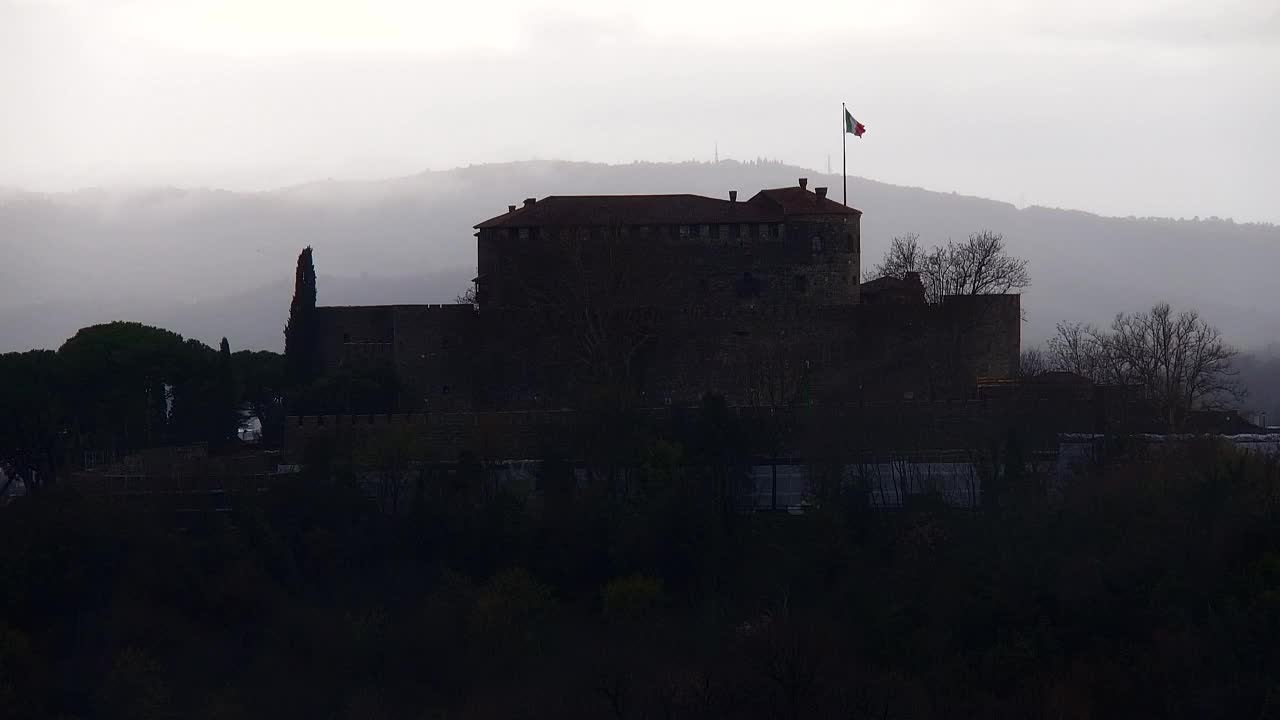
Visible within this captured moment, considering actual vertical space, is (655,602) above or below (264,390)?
below

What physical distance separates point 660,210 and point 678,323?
315cm

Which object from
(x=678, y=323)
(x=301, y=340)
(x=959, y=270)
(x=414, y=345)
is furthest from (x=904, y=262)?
(x=301, y=340)

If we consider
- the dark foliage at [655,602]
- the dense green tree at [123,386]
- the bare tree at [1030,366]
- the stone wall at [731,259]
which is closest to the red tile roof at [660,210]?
the stone wall at [731,259]

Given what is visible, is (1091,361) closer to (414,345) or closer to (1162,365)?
(1162,365)

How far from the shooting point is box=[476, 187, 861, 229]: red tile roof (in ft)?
131

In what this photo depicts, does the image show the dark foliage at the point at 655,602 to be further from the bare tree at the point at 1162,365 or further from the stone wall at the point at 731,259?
the stone wall at the point at 731,259

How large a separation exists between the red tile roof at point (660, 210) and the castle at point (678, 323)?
0.07 metres

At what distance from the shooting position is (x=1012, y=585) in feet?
98.8

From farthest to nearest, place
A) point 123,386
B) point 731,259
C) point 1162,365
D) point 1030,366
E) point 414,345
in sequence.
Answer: point 1030,366 → point 731,259 → point 1162,365 → point 123,386 → point 414,345

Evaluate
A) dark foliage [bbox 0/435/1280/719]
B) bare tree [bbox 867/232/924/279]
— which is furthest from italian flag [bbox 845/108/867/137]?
dark foliage [bbox 0/435/1280/719]

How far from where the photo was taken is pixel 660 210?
Answer: 134 feet

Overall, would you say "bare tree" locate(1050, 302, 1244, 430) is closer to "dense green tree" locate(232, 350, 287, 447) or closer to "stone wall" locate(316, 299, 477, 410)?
"stone wall" locate(316, 299, 477, 410)

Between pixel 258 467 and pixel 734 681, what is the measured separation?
12230 millimetres

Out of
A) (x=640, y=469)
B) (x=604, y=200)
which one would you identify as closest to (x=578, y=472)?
(x=640, y=469)
